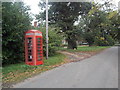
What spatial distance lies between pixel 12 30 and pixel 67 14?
12.4 m

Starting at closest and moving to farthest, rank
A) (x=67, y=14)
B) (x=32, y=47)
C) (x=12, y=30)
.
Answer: (x=12, y=30)
(x=32, y=47)
(x=67, y=14)

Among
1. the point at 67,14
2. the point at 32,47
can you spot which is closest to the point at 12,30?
the point at 32,47

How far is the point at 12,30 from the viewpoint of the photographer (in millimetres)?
6418

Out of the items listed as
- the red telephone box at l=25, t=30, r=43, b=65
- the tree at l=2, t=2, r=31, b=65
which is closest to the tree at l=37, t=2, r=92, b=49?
the tree at l=2, t=2, r=31, b=65

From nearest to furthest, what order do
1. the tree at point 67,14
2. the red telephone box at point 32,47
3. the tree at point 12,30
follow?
the tree at point 12,30 < the red telephone box at point 32,47 < the tree at point 67,14

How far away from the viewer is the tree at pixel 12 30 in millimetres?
6070

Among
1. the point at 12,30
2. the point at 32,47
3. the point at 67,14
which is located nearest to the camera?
the point at 12,30

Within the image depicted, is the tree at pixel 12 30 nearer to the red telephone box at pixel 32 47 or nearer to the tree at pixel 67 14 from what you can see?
the red telephone box at pixel 32 47

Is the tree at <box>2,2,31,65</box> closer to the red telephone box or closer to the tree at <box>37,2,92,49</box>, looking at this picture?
the red telephone box

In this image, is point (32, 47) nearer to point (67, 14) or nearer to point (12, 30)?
point (12, 30)

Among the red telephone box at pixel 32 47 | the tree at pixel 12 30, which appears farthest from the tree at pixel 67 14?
the red telephone box at pixel 32 47

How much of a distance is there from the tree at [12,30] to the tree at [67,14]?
9284 mm

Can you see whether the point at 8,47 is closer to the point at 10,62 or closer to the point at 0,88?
the point at 10,62

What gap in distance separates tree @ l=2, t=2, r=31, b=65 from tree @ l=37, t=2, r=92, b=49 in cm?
928
